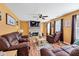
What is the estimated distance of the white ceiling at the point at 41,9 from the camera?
8.98ft

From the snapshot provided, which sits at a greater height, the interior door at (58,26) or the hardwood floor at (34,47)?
the interior door at (58,26)

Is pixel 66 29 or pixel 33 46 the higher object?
pixel 66 29

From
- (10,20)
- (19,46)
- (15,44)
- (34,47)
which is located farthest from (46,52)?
(10,20)

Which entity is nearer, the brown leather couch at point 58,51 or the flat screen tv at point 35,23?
the brown leather couch at point 58,51

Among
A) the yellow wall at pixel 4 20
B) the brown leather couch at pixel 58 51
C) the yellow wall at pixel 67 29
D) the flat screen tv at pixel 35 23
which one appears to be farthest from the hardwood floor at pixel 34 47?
the yellow wall at pixel 4 20

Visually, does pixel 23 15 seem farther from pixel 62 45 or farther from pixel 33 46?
pixel 62 45

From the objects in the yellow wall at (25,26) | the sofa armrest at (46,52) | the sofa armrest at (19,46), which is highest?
the yellow wall at (25,26)

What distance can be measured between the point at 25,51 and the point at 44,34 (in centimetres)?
55

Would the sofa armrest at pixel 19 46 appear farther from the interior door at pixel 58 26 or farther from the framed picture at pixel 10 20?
the interior door at pixel 58 26

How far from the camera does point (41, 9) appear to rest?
9.33 feet

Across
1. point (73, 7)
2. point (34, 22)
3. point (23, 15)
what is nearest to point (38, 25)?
point (34, 22)

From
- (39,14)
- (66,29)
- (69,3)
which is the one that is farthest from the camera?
(66,29)

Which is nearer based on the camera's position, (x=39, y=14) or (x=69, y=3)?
(x=69, y=3)

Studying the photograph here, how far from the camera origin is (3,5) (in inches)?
109
